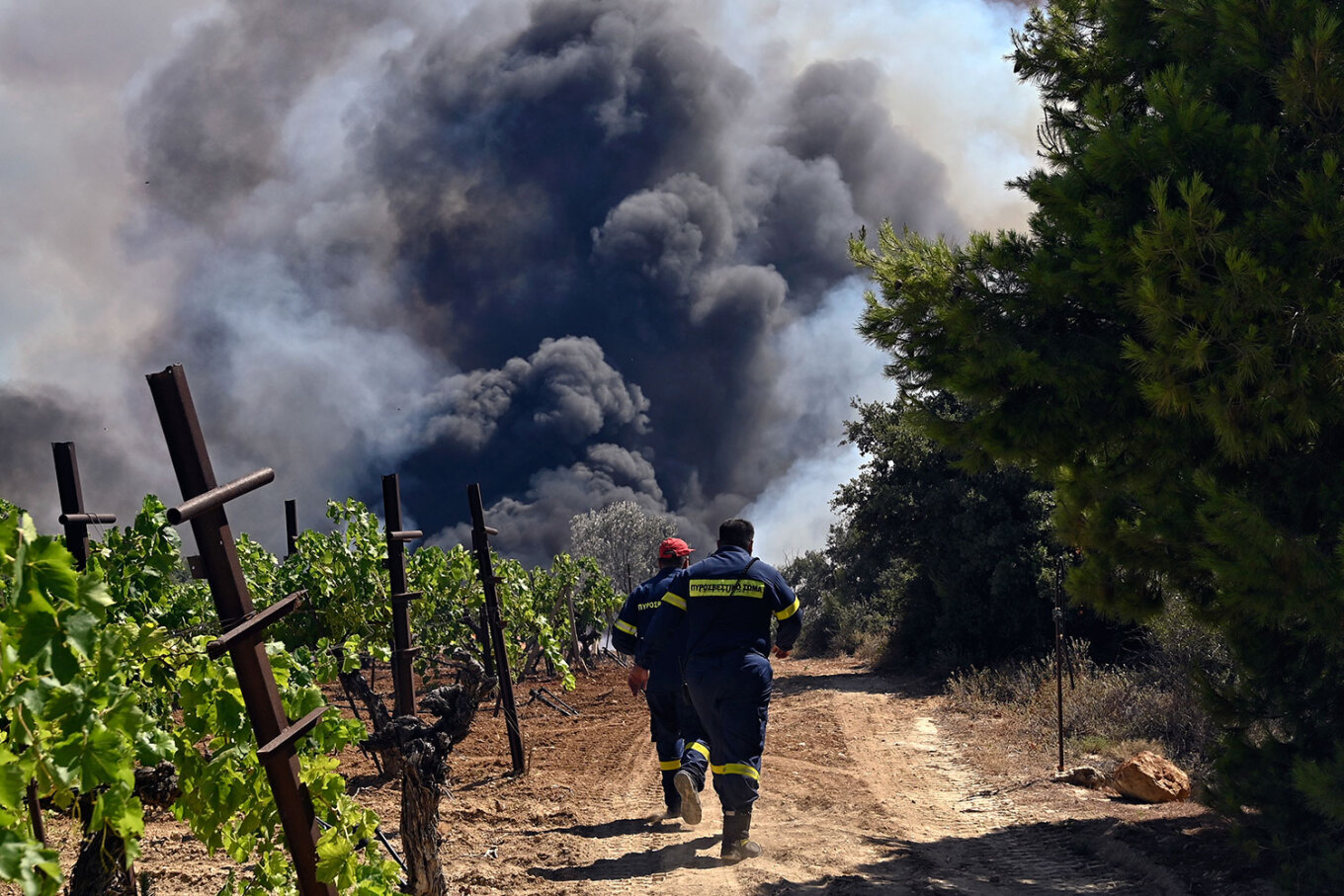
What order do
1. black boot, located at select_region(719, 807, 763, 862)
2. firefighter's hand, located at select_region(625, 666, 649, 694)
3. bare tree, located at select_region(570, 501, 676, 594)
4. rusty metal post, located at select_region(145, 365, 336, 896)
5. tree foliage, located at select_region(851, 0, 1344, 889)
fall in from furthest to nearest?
bare tree, located at select_region(570, 501, 676, 594) → firefighter's hand, located at select_region(625, 666, 649, 694) → black boot, located at select_region(719, 807, 763, 862) → tree foliage, located at select_region(851, 0, 1344, 889) → rusty metal post, located at select_region(145, 365, 336, 896)

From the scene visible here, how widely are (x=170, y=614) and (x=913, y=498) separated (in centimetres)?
1427

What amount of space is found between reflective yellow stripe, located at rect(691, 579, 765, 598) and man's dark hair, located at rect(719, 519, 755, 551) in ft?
1.30

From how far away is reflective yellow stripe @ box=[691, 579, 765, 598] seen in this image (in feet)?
22.1

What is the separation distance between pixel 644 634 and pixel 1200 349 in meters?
3.78

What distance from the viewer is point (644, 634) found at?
7.27 metres

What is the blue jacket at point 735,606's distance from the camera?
22.1 feet

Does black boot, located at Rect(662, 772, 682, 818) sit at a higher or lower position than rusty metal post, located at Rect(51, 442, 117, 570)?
lower

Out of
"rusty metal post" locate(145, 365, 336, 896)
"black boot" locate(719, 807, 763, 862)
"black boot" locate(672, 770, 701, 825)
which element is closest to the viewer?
"rusty metal post" locate(145, 365, 336, 896)

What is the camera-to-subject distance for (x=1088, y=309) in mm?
6457

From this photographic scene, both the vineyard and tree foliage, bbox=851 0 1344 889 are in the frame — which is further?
tree foliage, bbox=851 0 1344 889

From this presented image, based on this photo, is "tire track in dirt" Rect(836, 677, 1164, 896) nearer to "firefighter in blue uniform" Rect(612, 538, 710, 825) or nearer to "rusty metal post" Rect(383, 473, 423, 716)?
"firefighter in blue uniform" Rect(612, 538, 710, 825)

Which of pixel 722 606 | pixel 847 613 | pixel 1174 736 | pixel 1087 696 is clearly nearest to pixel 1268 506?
pixel 722 606

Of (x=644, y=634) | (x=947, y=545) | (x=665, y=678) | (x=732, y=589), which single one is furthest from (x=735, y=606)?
(x=947, y=545)

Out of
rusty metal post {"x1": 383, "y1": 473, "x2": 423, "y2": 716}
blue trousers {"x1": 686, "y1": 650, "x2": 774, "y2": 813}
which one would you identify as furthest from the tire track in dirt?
rusty metal post {"x1": 383, "y1": 473, "x2": 423, "y2": 716}
